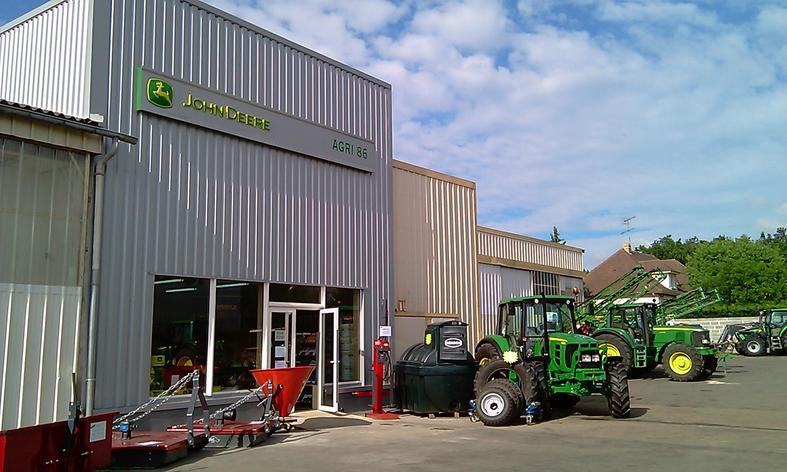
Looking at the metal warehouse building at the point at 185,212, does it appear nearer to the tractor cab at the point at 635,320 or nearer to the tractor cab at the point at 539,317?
the tractor cab at the point at 539,317

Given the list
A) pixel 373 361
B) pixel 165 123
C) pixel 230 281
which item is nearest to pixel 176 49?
pixel 165 123

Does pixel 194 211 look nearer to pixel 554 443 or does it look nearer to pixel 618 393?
pixel 554 443

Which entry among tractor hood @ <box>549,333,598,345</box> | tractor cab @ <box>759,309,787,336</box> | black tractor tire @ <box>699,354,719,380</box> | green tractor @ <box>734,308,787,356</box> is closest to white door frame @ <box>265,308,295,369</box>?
tractor hood @ <box>549,333,598,345</box>

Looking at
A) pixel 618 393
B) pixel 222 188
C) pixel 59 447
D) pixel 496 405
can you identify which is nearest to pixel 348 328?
pixel 496 405

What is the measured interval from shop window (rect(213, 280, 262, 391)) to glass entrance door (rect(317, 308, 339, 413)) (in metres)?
1.58

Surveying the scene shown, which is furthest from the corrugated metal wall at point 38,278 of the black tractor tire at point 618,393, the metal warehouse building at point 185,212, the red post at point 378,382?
the black tractor tire at point 618,393

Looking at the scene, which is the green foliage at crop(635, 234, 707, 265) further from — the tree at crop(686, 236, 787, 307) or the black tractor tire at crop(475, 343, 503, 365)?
the black tractor tire at crop(475, 343, 503, 365)

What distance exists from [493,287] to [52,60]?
13293mm

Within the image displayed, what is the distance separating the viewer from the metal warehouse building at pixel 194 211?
9477 millimetres

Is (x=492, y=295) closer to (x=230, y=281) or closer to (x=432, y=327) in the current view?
(x=432, y=327)

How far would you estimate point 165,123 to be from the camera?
36.4ft

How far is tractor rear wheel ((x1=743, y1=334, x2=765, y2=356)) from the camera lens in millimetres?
30000

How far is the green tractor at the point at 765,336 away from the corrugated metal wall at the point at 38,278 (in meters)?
29.1

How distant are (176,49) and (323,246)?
472cm
